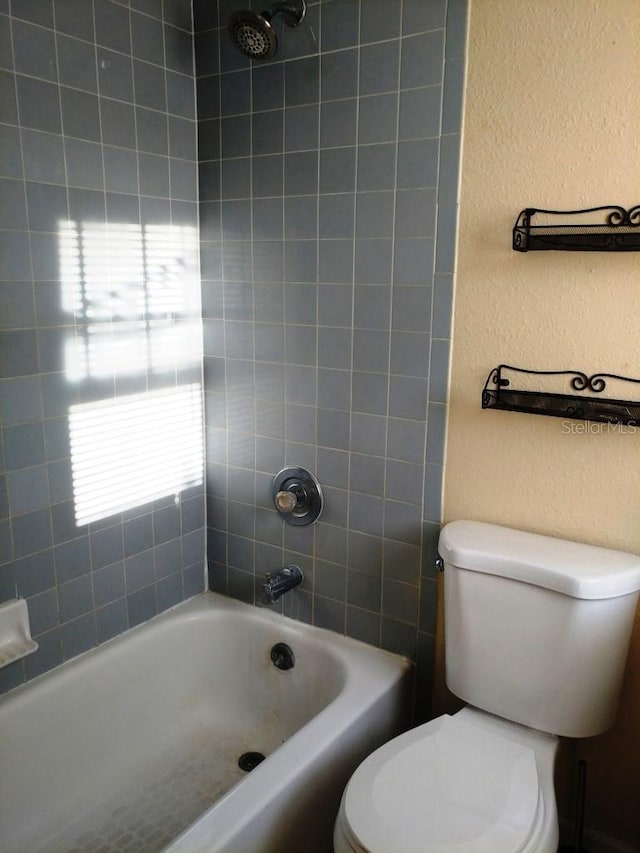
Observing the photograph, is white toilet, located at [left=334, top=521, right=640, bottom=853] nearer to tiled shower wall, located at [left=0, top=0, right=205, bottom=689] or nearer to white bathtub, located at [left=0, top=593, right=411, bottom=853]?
white bathtub, located at [left=0, top=593, right=411, bottom=853]

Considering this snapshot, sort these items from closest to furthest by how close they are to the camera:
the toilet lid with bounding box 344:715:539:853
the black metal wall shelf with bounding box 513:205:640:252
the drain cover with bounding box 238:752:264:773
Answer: the toilet lid with bounding box 344:715:539:853 → the black metal wall shelf with bounding box 513:205:640:252 → the drain cover with bounding box 238:752:264:773

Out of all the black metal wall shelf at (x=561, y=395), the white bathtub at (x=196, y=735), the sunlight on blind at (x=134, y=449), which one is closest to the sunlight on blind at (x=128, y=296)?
the sunlight on blind at (x=134, y=449)

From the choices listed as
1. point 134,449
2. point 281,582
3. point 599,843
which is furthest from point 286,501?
point 599,843

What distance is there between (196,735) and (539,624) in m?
1.16

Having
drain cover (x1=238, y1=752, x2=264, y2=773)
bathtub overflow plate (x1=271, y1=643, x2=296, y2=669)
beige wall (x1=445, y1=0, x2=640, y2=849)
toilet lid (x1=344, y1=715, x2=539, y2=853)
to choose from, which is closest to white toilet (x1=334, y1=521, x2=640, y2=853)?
toilet lid (x1=344, y1=715, x2=539, y2=853)

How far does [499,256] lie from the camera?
1.63m

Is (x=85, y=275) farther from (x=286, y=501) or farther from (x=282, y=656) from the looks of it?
(x=282, y=656)

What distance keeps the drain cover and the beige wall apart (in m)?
0.92

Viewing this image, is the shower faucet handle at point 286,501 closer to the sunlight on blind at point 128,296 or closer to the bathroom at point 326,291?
the bathroom at point 326,291

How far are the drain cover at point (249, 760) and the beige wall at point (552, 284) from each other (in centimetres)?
92

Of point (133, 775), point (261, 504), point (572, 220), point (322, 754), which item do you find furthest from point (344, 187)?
point (133, 775)

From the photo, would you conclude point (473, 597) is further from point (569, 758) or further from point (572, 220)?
point (572, 220)

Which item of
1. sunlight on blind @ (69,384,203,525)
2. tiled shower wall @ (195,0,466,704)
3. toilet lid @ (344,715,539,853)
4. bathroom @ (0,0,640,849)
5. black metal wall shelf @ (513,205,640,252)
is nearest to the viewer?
toilet lid @ (344,715,539,853)

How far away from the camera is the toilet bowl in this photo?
1.27 m
